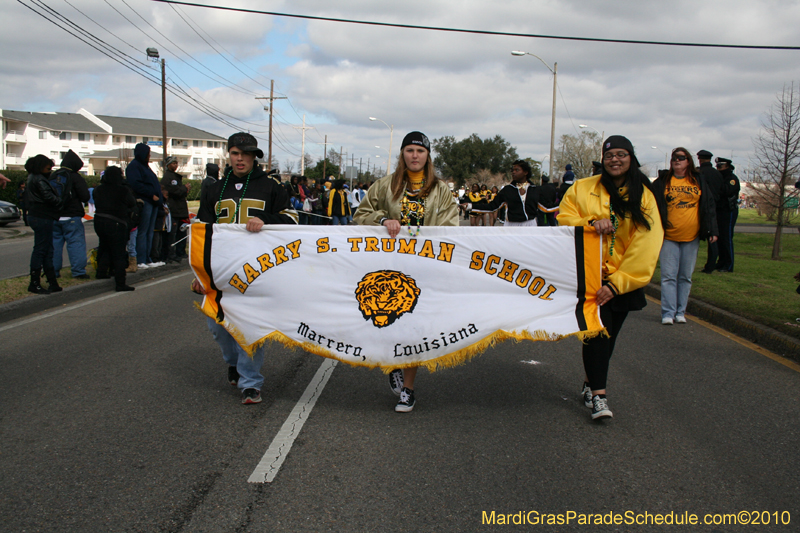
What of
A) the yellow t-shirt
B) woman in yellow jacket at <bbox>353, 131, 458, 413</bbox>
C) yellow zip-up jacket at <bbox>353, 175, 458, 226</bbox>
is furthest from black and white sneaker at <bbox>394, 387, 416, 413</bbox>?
the yellow t-shirt

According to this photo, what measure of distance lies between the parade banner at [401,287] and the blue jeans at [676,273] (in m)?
3.78

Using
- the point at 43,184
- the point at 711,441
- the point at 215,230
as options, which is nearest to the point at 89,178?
the point at 43,184

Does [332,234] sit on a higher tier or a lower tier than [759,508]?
higher

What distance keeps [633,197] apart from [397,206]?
1.62 m

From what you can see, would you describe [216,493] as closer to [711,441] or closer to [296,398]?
[296,398]

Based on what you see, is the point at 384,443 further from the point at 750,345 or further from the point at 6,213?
the point at 6,213

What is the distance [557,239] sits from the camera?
439 cm

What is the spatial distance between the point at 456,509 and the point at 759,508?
153cm

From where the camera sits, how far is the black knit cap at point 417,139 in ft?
14.7

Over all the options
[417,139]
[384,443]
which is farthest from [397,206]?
[384,443]

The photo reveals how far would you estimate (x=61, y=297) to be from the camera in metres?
8.74

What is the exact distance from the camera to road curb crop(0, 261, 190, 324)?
25.5 feet

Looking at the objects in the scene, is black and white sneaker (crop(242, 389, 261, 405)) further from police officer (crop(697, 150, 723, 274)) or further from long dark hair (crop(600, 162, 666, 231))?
police officer (crop(697, 150, 723, 274))

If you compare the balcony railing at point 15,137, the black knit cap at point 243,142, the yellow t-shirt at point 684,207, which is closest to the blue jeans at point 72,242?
the black knit cap at point 243,142
